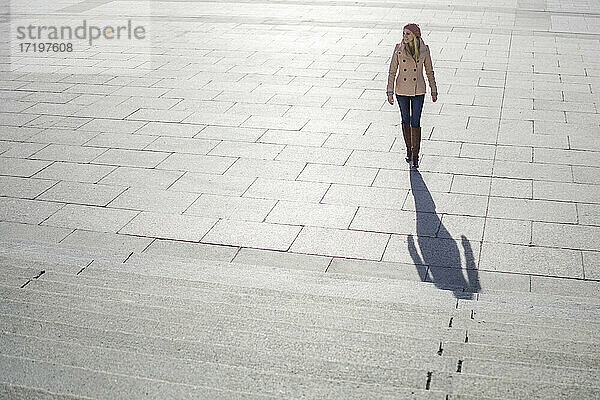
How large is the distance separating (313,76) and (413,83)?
4511mm

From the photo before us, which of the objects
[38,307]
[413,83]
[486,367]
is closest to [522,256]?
[413,83]

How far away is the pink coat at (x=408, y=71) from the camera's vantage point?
27.8ft

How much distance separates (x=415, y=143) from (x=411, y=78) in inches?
29.8

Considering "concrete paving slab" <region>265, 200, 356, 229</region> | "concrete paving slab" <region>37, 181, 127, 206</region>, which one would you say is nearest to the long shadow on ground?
"concrete paving slab" <region>265, 200, 356, 229</region>

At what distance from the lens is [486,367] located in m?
3.75

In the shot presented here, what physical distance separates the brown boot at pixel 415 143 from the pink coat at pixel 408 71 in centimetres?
44

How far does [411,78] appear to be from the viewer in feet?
28.0

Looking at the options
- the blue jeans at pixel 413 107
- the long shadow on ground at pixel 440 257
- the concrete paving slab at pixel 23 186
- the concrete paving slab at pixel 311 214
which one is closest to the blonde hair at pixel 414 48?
the blue jeans at pixel 413 107

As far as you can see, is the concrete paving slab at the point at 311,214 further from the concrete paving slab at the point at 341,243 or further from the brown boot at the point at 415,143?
the brown boot at the point at 415,143

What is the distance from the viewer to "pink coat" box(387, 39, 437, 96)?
848cm

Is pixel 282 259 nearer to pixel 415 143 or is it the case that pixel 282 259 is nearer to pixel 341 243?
pixel 341 243

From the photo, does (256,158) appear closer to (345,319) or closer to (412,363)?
(345,319)

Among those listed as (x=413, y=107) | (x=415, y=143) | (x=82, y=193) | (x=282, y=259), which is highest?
(x=413, y=107)

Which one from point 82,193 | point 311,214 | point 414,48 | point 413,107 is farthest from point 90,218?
point 414,48
